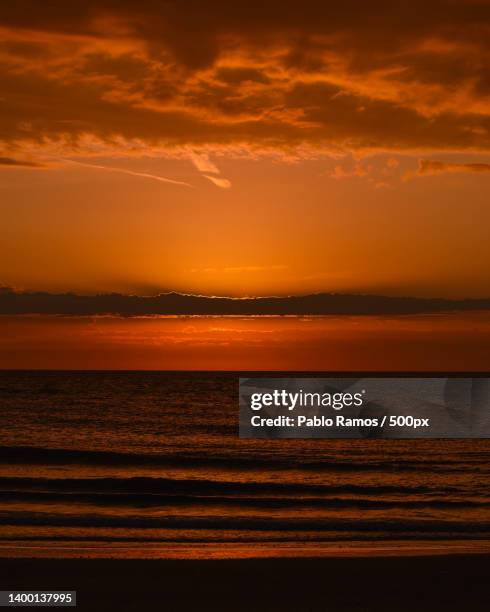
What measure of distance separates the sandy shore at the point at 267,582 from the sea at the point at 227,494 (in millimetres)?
1033

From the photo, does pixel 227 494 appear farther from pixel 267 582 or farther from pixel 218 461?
pixel 267 582

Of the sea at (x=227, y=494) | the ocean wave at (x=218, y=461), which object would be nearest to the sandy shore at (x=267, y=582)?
the sea at (x=227, y=494)

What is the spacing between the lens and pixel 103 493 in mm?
24234

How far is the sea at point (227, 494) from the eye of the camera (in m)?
16.7

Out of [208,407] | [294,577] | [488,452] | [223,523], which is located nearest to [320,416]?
[208,407]

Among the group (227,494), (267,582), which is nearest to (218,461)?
(227,494)

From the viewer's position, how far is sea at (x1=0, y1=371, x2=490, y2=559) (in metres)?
16.7

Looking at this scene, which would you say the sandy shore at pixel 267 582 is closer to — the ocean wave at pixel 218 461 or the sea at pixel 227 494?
the sea at pixel 227 494

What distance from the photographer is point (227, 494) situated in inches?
972

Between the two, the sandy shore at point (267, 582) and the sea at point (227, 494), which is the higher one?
the sea at point (227, 494)

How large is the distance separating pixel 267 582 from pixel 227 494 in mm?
11981

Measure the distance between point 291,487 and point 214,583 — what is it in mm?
13647

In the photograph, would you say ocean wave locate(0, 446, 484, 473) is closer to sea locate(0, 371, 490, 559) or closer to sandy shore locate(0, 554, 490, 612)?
sea locate(0, 371, 490, 559)

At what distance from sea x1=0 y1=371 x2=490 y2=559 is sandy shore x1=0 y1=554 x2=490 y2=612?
1033mm
